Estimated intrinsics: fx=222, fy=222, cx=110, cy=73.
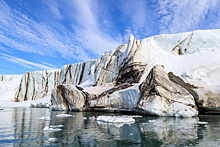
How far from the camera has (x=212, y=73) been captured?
62.3 ft

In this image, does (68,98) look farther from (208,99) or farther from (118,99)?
(208,99)

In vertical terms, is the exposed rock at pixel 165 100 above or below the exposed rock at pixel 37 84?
below

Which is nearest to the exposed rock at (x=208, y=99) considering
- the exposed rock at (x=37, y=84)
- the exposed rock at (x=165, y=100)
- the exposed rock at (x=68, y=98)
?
the exposed rock at (x=165, y=100)

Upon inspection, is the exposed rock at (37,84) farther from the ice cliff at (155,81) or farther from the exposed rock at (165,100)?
the exposed rock at (165,100)

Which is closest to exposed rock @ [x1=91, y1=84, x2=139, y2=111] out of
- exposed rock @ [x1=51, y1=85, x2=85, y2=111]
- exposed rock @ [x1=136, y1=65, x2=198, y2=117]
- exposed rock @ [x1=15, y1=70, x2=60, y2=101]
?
exposed rock @ [x1=51, y1=85, x2=85, y2=111]

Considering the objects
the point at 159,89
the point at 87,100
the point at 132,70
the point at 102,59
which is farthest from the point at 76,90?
the point at 159,89

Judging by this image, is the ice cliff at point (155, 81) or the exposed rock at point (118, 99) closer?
the ice cliff at point (155, 81)

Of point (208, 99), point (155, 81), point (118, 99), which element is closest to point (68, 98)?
point (118, 99)

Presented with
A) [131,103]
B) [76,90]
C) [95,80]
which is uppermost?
[95,80]

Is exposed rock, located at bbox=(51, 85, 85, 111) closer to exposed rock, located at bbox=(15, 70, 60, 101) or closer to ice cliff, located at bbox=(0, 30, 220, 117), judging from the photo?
ice cliff, located at bbox=(0, 30, 220, 117)

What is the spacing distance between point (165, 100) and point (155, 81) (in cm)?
155

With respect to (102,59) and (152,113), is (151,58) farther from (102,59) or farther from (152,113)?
(152,113)

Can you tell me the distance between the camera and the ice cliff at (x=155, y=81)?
15828mm

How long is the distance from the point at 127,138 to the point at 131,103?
37.4ft
